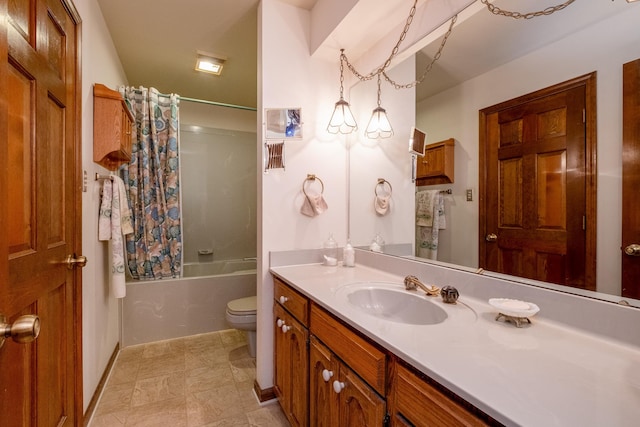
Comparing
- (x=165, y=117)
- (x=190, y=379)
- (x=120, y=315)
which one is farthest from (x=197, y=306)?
(x=165, y=117)

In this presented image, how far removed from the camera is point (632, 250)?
816 millimetres

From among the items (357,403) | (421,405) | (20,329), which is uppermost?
(20,329)

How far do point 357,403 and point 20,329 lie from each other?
89 centimetres

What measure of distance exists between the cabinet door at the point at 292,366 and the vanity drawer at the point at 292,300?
4 centimetres

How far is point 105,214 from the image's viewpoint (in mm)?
1803

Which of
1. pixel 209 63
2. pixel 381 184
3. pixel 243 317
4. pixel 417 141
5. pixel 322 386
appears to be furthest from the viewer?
pixel 209 63

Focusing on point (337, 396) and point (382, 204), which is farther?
point (382, 204)

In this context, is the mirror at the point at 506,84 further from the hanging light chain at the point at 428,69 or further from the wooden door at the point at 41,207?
the wooden door at the point at 41,207

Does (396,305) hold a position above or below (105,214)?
below

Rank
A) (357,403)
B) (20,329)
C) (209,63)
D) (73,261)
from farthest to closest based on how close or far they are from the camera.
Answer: (209,63) < (73,261) < (357,403) < (20,329)

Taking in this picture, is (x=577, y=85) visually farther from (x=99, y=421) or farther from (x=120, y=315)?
(x=120, y=315)

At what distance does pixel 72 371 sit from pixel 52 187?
0.87 meters

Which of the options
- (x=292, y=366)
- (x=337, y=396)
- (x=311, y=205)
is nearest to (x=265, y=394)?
(x=292, y=366)

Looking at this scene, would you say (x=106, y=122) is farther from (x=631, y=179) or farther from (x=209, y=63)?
(x=631, y=179)
